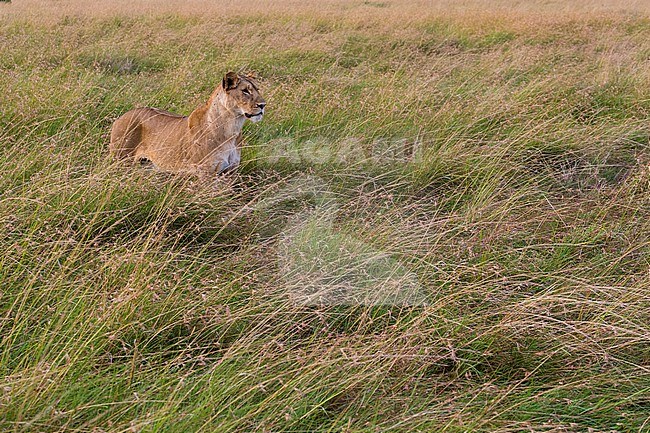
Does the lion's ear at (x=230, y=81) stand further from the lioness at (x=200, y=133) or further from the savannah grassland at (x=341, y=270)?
the savannah grassland at (x=341, y=270)

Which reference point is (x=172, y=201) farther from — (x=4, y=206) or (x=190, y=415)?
(x=190, y=415)

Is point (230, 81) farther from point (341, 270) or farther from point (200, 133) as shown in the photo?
point (341, 270)

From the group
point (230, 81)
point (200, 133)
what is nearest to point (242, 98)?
point (230, 81)

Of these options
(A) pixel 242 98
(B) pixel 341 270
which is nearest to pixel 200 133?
(A) pixel 242 98

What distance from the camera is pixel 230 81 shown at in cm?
438

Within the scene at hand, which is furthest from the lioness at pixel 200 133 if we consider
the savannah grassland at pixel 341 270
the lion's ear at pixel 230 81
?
the savannah grassland at pixel 341 270

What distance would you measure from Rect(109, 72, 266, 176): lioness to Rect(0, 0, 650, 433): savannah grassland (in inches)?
13.3

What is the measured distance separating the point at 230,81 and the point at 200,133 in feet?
1.40

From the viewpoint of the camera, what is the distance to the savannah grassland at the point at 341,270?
7.02 ft

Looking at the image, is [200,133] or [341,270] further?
[200,133]

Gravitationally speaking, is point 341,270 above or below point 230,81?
below

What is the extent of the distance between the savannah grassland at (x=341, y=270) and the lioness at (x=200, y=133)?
0.34 m

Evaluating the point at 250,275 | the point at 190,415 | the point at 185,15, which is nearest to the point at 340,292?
the point at 250,275

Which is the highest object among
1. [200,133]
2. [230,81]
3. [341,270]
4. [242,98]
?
[230,81]
